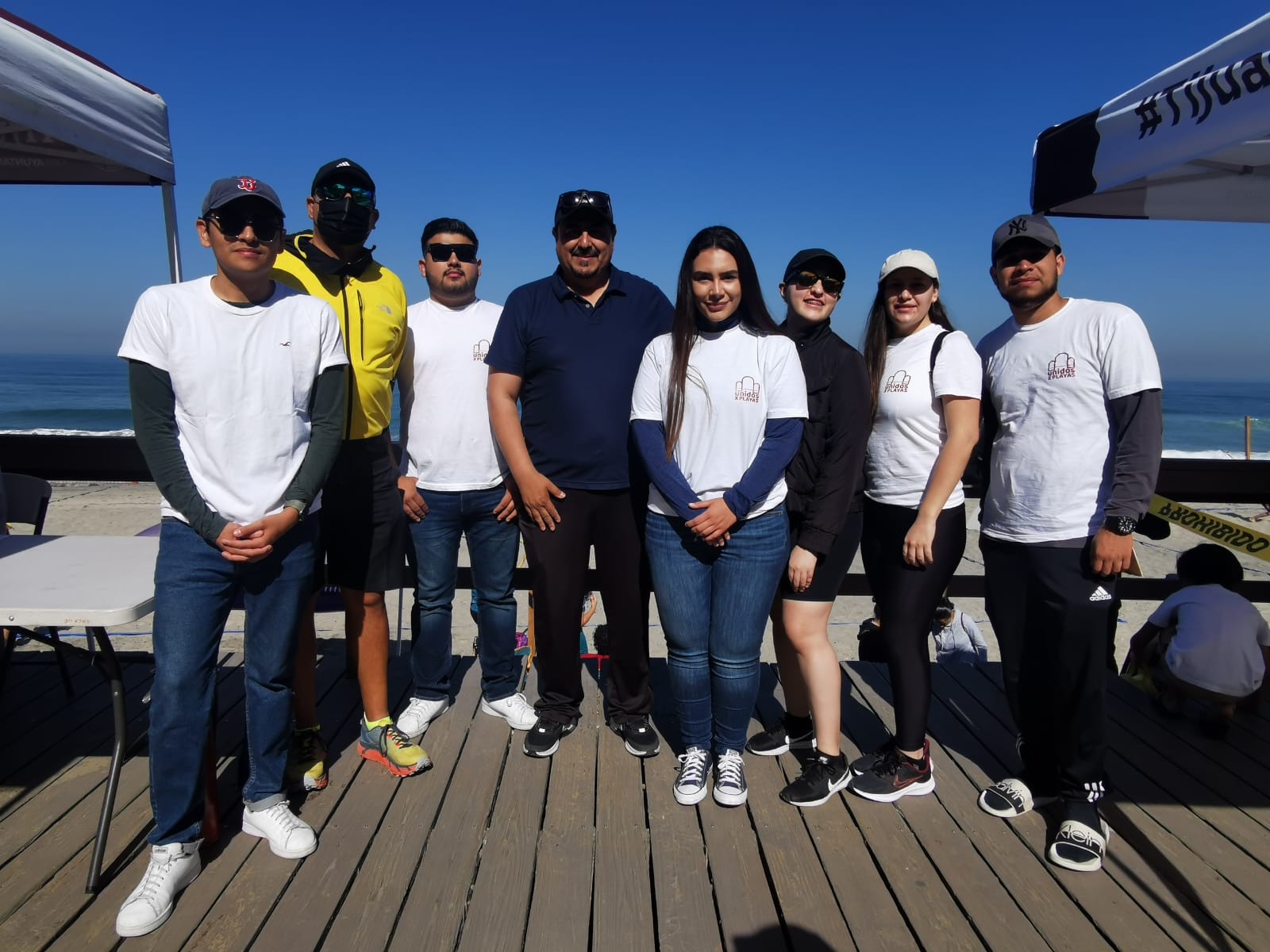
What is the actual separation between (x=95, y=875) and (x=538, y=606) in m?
1.46

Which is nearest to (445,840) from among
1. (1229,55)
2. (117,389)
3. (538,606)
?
(538,606)

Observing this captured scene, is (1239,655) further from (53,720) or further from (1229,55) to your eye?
(53,720)

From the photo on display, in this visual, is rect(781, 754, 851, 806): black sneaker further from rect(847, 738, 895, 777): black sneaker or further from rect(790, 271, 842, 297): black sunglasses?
rect(790, 271, 842, 297): black sunglasses

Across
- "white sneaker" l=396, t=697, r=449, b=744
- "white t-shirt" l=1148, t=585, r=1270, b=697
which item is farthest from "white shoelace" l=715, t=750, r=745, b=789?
"white t-shirt" l=1148, t=585, r=1270, b=697

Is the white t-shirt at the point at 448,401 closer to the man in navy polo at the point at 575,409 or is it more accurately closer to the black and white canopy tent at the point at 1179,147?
the man in navy polo at the point at 575,409

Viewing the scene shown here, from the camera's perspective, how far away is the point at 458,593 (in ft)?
30.8

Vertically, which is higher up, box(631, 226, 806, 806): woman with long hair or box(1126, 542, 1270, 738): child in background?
box(631, 226, 806, 806): woman with long hair

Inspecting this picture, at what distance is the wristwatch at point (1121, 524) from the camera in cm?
212

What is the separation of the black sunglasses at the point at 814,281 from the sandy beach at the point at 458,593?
187 cm

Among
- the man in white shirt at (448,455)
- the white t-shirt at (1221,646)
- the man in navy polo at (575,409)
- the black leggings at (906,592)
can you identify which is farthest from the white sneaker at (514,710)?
the white t-shirt at (1221,646)

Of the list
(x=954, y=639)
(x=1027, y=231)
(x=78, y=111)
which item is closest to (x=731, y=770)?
(x=1027, y=231)

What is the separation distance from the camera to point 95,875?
2010 millimetres

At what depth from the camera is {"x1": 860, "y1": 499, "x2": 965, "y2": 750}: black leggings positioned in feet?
7.88

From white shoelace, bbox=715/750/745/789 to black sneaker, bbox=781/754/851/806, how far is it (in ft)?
0.50
